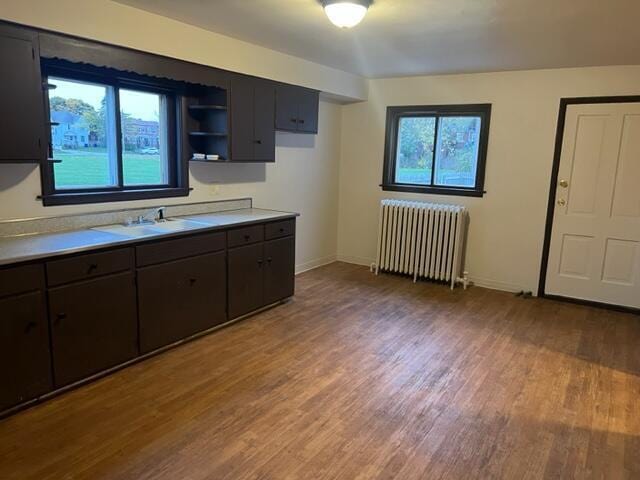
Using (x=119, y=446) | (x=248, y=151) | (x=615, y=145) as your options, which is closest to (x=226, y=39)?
(x=248, y=151)

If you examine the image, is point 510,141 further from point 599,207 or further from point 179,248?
point 179,248

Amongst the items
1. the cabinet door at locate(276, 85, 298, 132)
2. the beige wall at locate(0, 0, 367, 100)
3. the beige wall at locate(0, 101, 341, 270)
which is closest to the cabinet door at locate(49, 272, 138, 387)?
the beige wall at locate(0, 101, 341, 270)

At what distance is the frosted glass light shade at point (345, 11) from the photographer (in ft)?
8.60

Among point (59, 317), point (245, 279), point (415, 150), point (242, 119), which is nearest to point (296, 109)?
point (242, 119)

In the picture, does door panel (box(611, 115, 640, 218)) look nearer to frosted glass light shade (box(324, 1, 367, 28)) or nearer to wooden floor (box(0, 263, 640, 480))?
wooden floor (box(0, 263, 640, 480))

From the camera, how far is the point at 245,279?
378 cm

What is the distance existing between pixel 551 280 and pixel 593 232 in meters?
0.63

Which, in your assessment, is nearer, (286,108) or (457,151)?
(286,108)

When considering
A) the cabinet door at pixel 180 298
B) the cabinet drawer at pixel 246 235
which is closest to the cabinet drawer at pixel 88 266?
the cabinet door at pixel 180 298

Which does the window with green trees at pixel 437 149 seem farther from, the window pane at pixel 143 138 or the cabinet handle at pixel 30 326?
the cabinet handle at pixel 30 326

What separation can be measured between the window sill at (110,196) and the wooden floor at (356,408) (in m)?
1.19

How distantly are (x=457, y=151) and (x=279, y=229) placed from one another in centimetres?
234

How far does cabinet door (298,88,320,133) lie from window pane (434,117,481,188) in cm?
146

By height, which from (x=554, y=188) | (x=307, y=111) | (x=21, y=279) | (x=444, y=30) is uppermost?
(x=444, y=30)
